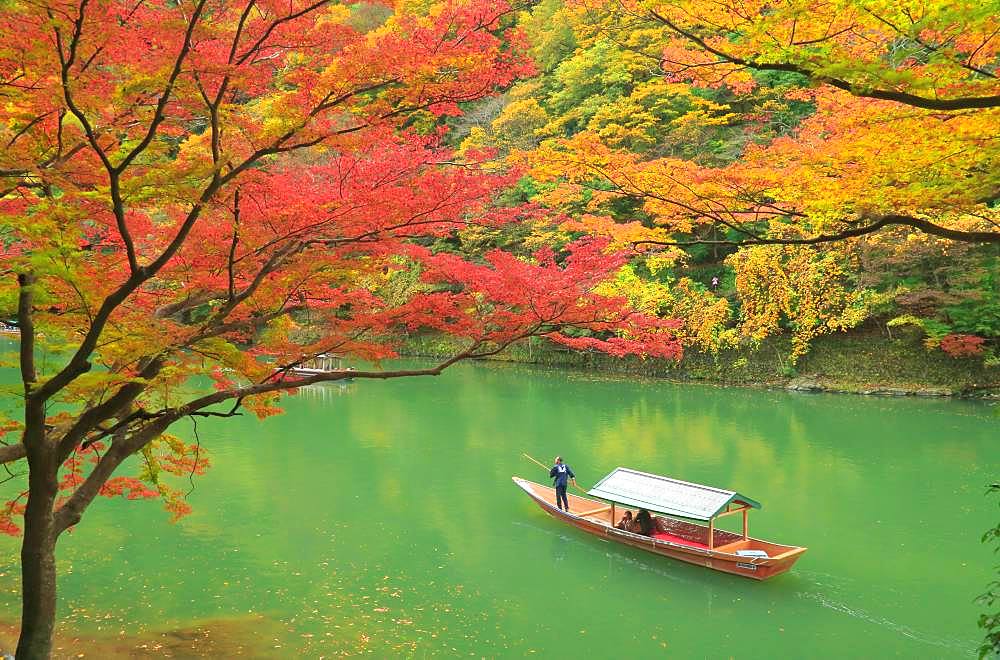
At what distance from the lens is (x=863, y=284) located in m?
19.4

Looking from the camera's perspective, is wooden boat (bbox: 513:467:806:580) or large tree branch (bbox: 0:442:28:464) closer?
large tree branch (bbox: 0:442:28:464)

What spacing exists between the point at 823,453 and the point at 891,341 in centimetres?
765

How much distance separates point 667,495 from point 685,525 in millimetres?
665

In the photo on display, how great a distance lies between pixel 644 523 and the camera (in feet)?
29.2

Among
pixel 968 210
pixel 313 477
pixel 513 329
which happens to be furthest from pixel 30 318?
pixel 313 477

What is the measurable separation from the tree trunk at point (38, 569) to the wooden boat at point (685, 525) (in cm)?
600

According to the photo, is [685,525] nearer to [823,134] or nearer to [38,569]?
[823,134]

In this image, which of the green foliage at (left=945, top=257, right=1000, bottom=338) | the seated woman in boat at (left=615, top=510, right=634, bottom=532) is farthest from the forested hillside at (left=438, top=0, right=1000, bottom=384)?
the green foliage at (left=945, top=257, right=1000, bottom=338)

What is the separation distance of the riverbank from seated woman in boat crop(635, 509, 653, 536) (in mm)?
11634

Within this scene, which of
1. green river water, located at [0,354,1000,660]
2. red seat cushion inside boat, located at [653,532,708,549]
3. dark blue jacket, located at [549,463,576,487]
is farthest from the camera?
dark blue jacket, located at [549,463,576,487]

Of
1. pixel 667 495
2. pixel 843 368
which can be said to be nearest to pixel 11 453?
pixel 667 495

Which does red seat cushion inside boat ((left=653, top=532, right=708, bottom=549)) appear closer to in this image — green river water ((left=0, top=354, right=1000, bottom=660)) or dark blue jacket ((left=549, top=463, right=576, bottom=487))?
green river water ((left=0, top=354, right=1000, bottom=660))

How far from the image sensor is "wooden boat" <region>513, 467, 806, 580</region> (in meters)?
7.79

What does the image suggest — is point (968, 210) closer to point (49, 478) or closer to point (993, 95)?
point (993, 95)
